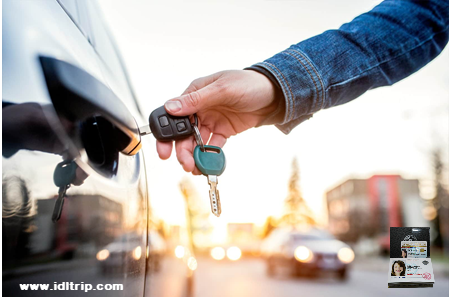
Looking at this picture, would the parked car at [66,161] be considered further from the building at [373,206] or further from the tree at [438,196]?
the building at [373,206]

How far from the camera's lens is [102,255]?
0.72m

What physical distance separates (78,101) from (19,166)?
0.16 meters

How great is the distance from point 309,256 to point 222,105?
7.99m

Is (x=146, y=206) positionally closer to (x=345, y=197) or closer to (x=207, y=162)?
(x=207, y=162)

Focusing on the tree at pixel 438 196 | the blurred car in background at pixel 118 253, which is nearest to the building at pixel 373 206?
the tree at pixel 438 196

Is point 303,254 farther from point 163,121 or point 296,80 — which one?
point 163,121

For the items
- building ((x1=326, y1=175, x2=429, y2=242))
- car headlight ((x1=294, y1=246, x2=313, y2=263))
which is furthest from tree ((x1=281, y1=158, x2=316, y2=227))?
car headlight ((x1=294, y1=246, x2=313, y2=263))

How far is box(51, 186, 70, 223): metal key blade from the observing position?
2.13ft

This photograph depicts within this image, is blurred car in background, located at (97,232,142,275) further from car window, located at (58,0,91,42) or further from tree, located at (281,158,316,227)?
tree, located at (281,158,316,227)

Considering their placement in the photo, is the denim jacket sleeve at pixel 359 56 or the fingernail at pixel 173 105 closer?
the fingernail at pixel 173 105

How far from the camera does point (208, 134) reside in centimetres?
134

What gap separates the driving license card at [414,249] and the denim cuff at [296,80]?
0.49m

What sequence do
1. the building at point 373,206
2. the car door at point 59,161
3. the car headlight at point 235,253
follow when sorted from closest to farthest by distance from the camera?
the car door at point 59,161 → the car headlight at point 235,253 → the building at point 373,206

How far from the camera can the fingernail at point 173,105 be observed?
3.25 ft
